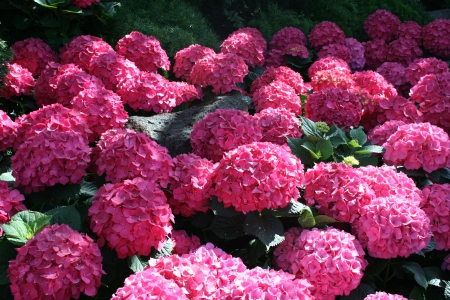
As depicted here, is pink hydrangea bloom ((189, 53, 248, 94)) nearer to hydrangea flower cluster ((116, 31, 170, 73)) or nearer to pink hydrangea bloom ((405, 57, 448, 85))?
hydrangea flower cluster ((116, 31, 170, 73))

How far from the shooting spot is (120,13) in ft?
14.4

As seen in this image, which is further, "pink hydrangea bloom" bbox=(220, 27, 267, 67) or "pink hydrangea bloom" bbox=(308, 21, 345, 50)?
"pink hydrangea bloom" bbox=(308, 21, 345, 50)

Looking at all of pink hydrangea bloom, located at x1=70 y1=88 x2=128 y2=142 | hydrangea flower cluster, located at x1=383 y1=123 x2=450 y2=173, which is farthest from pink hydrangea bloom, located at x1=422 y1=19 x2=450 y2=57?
pink hydrangea bloom, located at x1=70 y1=88 x2=128 y2=142

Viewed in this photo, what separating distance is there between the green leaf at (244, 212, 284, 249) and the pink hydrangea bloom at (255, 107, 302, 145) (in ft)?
2.35

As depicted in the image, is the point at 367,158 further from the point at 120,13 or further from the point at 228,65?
the point at 120,13

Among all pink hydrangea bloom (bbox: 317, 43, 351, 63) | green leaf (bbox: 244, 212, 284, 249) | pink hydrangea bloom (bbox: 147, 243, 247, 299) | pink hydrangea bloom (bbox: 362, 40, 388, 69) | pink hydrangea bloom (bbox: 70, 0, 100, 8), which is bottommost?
pink hydrangea bloom (bbox: 362, 40, 388, 69)

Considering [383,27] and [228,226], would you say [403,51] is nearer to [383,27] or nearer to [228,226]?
[383,27]

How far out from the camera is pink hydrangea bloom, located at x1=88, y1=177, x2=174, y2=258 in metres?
1.87

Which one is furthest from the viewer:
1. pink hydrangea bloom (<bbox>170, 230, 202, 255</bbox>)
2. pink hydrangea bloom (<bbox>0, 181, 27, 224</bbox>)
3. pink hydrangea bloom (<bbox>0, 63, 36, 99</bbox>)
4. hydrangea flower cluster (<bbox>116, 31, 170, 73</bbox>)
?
hydrangea flower cluster (<bbox>116, 31, 170, 73</bbox>)

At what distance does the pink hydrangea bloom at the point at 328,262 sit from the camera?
6.21 ft

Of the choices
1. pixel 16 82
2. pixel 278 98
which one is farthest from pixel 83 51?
pixel 278 98

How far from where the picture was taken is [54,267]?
1660 mm

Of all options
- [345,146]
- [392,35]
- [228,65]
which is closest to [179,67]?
[228,65]

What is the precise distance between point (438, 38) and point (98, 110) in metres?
4.07
